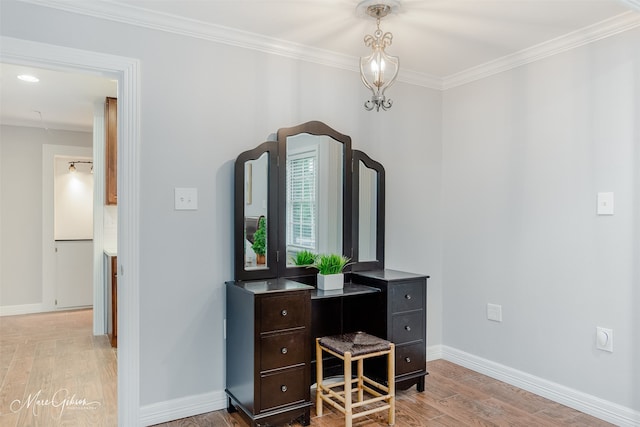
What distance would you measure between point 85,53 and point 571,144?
2875 mm

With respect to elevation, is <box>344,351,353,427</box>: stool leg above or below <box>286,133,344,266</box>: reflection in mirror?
below

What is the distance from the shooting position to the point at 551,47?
285 centimetres

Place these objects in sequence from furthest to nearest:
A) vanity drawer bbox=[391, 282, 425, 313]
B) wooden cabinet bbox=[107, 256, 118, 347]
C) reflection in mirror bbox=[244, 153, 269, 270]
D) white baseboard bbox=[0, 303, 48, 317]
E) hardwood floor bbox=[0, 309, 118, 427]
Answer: white baseboard bbox=[0, 303, 48, 317]
wooden cabinet bbox=[107, 256, 118, 347]
vanity drawer bbox=[391, 282, 425, 313]
reflection in mirror bbox=[244, 153, 269, 270]
hardwood floor bbox=[0, 309, 118, 427]

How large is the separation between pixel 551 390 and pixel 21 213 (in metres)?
5.95

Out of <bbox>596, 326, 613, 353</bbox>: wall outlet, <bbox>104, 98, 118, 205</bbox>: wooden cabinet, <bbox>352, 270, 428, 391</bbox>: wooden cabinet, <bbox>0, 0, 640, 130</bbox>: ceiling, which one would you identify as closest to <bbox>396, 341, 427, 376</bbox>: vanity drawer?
<bbox>352, 270, 428, 391</bbox>: wooden cabinet

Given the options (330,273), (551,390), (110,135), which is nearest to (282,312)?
(330,273)

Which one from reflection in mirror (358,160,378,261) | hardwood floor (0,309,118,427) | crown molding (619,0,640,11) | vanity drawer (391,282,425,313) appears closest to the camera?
crown molding (619,0,640,11)

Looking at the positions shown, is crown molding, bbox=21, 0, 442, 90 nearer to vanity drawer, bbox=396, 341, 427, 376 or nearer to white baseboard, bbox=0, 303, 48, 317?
vanity drawer, bbox=396, 341, 427, 376

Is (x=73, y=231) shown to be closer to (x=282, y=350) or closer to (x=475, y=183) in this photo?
(x=282, y=350)

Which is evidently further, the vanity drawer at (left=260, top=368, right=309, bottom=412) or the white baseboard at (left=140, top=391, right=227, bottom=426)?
the white baseboard at (left=140, top=391, right=227, bottom=426)

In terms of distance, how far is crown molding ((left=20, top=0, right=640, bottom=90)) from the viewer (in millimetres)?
2332

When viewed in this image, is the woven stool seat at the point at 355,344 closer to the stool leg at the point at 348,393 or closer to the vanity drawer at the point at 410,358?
the stool leg at the point at 348,393

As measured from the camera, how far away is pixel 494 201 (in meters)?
3.26

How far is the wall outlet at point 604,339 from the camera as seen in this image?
256 centimetres
